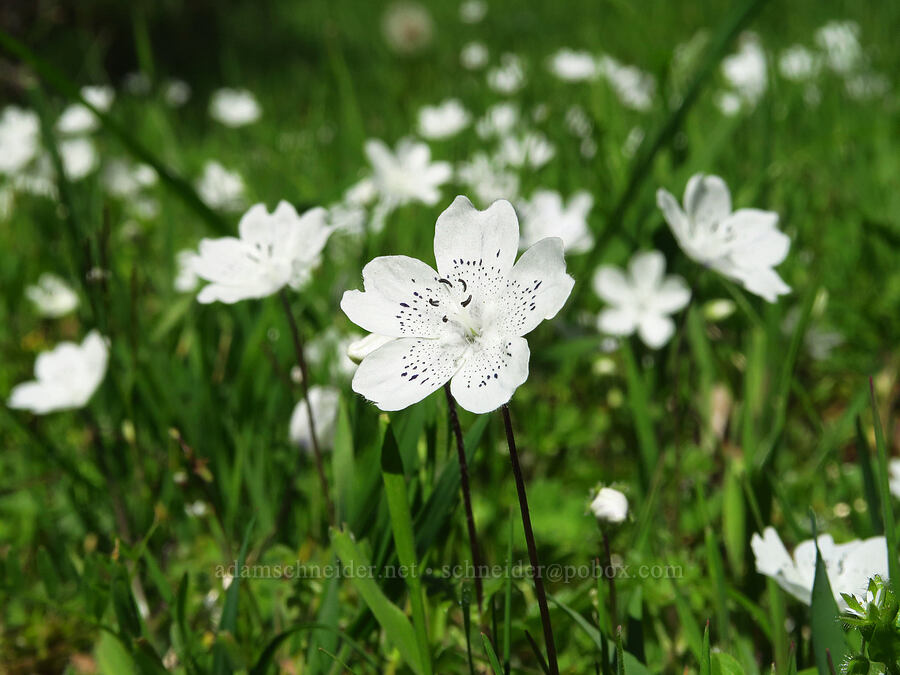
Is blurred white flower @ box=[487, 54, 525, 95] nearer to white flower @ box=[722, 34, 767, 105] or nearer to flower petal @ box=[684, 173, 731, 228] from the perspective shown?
white flower @ box=[722, 34, 767, 105]

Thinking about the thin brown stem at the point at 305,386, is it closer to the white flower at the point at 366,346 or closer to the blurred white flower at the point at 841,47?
the white flower at the point at 366,346

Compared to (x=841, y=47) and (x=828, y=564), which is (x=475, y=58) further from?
(x=828, y=564)

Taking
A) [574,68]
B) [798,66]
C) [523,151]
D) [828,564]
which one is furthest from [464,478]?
[798,66]

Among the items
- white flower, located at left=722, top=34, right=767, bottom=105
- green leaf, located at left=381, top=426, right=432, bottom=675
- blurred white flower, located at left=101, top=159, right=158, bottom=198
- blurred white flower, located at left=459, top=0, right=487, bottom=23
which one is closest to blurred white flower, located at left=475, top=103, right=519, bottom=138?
white flower, located at left=722, top=34, right=767, bottom=105

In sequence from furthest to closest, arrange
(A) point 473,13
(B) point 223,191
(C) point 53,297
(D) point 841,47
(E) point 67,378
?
(A) point 473,13, (D) point 841,47, (B) point 223,191, (C) point 53,297, (E) point 67,378

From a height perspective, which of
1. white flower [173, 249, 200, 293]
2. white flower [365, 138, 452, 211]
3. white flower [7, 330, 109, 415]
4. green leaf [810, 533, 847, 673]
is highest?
white flower [365, 138, 452, 211]

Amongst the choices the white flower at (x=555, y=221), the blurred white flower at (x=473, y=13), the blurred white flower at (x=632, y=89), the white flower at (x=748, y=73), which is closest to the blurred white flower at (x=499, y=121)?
the blurred white flower at (x=632, y=89)
